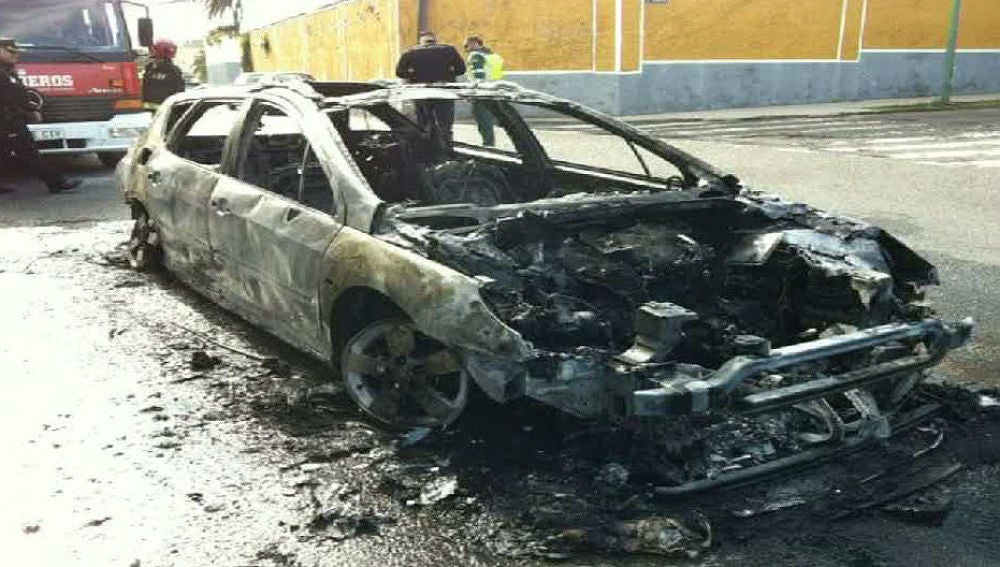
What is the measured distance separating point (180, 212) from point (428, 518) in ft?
9.95

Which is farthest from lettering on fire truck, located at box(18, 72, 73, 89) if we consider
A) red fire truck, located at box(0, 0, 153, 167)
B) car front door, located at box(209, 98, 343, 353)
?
car front door, located at box(209, 98, 343, 353)

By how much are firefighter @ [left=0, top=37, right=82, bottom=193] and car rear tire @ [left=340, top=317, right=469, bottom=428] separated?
7952 mm

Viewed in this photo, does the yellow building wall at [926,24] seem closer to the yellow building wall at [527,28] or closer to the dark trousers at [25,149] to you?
the yellow building wall at [527,28]

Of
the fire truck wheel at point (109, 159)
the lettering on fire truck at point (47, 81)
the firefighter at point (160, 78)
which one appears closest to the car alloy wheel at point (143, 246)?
the lettering on fire truck at point (47, 81)

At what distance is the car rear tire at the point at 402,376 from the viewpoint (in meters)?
3.40

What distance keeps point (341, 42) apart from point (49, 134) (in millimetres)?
16909

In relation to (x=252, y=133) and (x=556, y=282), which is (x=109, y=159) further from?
(x=556, y=282)

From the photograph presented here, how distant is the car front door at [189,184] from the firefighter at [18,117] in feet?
16.8

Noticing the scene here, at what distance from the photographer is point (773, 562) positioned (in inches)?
105

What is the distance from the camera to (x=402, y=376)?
353 centimetres

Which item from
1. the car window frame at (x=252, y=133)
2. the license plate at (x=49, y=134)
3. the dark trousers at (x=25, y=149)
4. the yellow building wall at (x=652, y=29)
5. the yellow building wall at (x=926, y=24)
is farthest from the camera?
the yellow building wall at (x=926, y=24)

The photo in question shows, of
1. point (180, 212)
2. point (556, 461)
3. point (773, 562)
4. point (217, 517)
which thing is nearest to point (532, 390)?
point (556, 461)

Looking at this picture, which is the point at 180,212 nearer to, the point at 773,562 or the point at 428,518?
the point at 428,518

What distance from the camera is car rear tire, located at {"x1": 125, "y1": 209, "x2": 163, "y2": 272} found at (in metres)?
6.03
